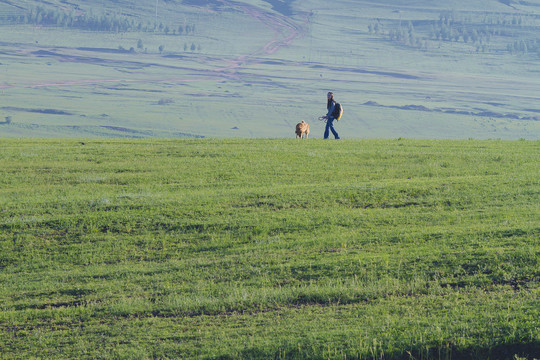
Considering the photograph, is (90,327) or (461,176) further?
(461,176)

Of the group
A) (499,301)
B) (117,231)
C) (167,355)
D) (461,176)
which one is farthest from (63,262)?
(461,176)

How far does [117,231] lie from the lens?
17938mm

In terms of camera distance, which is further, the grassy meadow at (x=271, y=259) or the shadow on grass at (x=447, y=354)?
the grassy meadow at (x=271, y=259)

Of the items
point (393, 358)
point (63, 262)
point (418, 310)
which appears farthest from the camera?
point (63, 262)

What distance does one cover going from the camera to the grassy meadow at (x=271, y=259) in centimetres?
1110

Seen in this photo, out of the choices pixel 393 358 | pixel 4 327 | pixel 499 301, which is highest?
pixel 499 301

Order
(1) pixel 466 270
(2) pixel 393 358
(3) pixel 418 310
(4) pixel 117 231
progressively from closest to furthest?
(2) pixel 393 358 → (3) pixel 418 310 → (1) pixel 466 270 → (4) pixel 117 231

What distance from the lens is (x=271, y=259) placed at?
1521 centimetres

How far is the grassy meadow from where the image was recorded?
1110 cm

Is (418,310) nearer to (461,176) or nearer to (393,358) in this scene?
(393,358)

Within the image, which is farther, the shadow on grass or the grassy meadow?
the grassy meadow

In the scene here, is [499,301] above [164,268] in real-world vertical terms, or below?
above

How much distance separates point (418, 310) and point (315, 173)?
13.1 metres

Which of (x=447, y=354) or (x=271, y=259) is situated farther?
(x=271, y=259)
